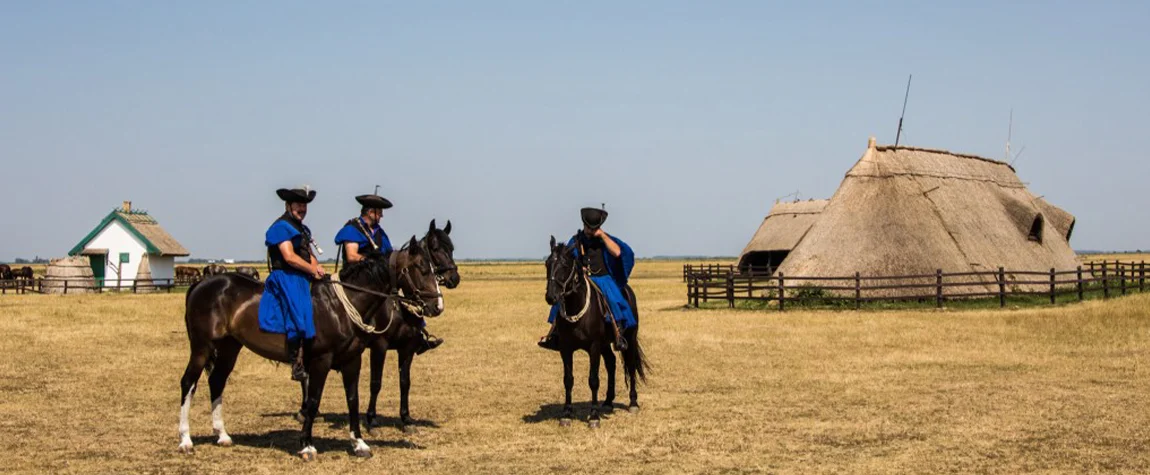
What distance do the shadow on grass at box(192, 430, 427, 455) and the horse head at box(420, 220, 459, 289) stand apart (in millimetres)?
1786

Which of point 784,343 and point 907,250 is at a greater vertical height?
point 907,250

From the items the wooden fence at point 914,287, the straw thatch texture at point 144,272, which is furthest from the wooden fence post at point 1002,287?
the straw thatch texture at point 144,272

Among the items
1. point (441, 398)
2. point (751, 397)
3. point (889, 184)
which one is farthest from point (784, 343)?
point (889, 184)

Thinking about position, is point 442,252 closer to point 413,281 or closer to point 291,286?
point 413,281

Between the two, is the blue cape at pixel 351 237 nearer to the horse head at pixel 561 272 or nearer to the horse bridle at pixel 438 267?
the horse bridle at pixel 438 267

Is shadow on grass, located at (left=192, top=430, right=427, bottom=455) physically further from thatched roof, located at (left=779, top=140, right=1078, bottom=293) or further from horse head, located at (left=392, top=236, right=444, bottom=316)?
thatched roof, located at (left=779, top=140, right=1078, bottom=293)

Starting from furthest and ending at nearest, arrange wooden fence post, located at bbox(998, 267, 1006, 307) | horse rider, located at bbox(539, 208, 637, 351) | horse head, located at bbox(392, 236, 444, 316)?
wooden fence post, located at bbox(998, 267, 1006, 307) < horse rider, located at bbox(539, 208, 637, 351) < horse head, located at bbox(392, 236, 444, 316)

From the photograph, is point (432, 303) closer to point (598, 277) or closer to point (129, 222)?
point (598, 277)

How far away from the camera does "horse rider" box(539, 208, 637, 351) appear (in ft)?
42.4

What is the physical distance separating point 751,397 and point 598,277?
297 centimetres

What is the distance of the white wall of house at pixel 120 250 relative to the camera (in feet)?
175

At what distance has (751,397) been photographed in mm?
14508

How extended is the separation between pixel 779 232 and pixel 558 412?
4299 cm

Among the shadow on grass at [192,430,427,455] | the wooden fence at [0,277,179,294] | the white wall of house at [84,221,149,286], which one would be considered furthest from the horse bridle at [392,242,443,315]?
the white wall of house at [84,221,149,286]
